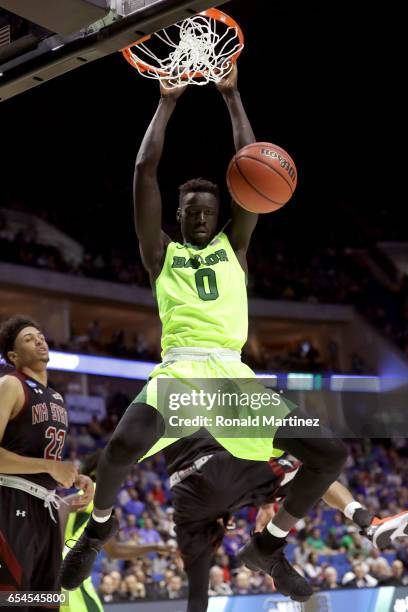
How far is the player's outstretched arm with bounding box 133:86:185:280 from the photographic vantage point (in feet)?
15.8

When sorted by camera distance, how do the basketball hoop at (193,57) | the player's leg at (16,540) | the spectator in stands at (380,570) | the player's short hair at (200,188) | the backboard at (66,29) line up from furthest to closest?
the spectator in stands at (380,570)
the basketball hoop at (193,57)
the player's short hair at (200,188)
the player's leg at (16,540)
the backboard at (66,29)

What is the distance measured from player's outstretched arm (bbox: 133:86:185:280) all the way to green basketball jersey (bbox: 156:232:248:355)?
69mm

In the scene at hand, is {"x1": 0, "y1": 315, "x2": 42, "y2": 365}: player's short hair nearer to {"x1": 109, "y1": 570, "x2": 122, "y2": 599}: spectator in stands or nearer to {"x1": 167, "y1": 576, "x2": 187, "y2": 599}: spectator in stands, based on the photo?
{"x1": 167, "y1": 576, "x2": 187, "y2": 599}: spectator in stands

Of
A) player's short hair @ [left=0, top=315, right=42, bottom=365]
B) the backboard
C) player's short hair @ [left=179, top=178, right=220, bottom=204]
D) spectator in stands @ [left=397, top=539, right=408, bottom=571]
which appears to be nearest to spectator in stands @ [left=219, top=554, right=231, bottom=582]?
spectator in stands @ [left=397, top=539, right=408, bottom=571]

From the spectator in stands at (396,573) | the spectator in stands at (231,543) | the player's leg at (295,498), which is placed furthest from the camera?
the spectator in stands at (231,543)

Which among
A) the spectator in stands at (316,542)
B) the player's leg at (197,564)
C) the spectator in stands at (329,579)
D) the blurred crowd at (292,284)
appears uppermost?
the blurred crowd at (292,284)

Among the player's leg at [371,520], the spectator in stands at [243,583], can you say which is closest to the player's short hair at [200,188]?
the player's leg at [371,520]

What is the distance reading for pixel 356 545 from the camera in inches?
487

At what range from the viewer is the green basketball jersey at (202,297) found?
474cm

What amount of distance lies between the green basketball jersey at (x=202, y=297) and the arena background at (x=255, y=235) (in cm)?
563

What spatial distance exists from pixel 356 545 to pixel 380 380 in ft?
15.4

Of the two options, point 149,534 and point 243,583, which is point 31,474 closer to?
point 243,583

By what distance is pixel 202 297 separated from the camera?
4770 millimetres

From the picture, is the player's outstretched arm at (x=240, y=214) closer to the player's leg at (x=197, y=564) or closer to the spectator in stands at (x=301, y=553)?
the player's leg at (x=197, y=564)
